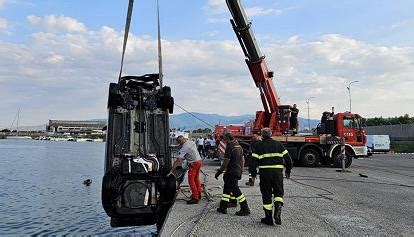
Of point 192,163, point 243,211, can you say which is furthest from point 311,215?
point 192,163

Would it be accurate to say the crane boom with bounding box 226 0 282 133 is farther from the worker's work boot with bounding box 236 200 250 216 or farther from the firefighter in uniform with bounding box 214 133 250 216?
the worker's work boot with bounding box 236 200 250 216

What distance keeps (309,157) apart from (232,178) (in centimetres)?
1468

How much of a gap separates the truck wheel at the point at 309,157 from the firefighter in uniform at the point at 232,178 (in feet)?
45.7

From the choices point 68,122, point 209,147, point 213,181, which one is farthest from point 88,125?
point 213,181

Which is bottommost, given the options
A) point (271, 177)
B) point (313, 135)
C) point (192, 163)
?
point (271, 177)

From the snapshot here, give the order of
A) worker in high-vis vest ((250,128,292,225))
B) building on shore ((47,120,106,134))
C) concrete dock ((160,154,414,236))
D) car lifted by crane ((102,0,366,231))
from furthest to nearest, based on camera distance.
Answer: building on shore ((47,120,106,134)), car lifted by crane ((102,0,366,231)), worker in high-vis vest ((250,128,292,225)), concrete dock ((160,154,414,236))

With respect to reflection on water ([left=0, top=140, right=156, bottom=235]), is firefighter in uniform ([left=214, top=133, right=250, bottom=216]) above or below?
above

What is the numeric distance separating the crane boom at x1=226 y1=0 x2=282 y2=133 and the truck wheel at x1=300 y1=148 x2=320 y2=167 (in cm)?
179

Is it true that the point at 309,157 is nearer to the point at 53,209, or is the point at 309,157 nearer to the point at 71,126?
the point at 53,209

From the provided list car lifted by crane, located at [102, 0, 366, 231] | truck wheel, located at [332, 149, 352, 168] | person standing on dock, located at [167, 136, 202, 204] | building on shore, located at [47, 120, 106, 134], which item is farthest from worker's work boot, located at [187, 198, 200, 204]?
building on shore, located at [47, 120, 106, 134]

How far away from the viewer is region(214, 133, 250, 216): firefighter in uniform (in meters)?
Answer: 8.59

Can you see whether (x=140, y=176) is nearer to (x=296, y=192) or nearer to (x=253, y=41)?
(x=296, y=192)

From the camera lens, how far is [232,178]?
29.3 ft

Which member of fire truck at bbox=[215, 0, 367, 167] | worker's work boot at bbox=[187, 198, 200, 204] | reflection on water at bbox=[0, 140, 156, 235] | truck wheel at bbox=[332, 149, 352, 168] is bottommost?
reflection on water at bbox=[0, 140, 156, 235]
